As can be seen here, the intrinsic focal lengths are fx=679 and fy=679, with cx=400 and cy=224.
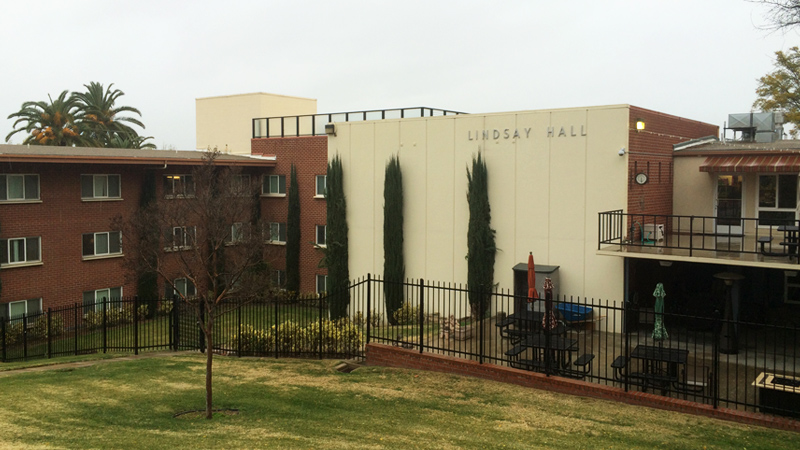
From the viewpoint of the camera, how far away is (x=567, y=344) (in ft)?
47.8

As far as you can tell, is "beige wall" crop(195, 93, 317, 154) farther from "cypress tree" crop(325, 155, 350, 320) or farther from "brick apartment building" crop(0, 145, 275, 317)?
"cypress tree" crop(325, 155, 350, 320)

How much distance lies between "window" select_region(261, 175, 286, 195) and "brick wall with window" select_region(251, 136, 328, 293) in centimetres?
30

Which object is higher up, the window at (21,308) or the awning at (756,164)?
the awning at (756,164)

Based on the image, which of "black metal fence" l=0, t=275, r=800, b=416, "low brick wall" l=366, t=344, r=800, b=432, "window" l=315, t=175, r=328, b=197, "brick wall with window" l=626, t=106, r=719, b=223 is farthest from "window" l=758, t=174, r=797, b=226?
"window" l=315, t=175, r=328, b=197

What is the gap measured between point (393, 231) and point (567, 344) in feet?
39.8

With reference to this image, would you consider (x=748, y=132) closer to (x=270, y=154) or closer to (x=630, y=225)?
(x=630, y=225)

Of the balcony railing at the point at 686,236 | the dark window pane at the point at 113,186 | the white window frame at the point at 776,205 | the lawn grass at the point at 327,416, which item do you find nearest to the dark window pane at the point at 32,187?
the dark window pane at the point at 113,186

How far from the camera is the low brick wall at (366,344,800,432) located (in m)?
12.0

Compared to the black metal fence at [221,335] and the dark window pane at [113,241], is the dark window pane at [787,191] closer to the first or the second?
the black metal fence at [221,335]

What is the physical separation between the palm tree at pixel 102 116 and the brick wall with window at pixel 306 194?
22.2 metres

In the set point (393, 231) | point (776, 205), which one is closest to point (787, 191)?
point (776, 205)

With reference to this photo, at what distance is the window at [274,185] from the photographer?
35.4 meters

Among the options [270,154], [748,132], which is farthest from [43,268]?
[748,132]

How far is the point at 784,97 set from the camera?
41.7 meters
